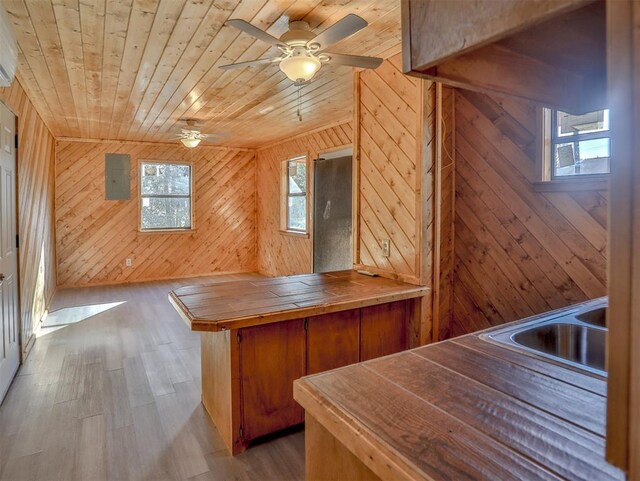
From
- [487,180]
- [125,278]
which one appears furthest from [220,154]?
[487,180]

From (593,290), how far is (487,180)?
2.92ft

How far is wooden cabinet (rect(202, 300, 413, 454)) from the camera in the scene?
214 centimetres

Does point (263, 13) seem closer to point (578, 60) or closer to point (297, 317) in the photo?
point (297, 317)

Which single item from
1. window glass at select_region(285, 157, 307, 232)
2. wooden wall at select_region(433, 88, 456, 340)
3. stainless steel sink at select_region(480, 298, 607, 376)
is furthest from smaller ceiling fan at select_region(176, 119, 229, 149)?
stainless steel sink at select_region(480, 298, 607, 376)

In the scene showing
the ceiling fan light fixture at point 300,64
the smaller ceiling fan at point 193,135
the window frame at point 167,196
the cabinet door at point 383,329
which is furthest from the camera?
the window frame at point 167,196

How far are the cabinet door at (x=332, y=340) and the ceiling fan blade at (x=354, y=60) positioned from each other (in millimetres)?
1553

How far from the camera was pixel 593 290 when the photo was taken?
2113 mm

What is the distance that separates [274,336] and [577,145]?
1965 mm

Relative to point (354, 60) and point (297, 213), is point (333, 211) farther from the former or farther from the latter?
point (354, 60)

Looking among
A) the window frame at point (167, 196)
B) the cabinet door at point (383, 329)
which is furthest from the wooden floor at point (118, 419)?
the window frame at point (167, 196)

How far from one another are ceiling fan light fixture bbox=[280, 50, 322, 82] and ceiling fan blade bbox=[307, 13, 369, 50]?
0.27 feet

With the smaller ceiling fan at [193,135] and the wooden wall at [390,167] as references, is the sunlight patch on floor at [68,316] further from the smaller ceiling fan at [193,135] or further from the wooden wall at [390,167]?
the wooden wall at [390,167]

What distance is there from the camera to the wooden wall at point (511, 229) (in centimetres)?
215

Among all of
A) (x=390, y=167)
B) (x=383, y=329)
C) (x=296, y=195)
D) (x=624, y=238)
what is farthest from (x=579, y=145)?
(x=296, y=195)
